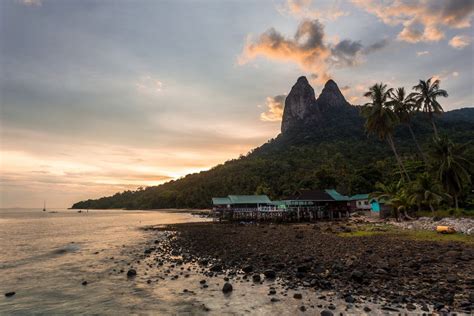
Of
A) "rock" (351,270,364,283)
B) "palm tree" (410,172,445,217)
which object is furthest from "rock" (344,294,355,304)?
"palm tree" (410,172,445,217)

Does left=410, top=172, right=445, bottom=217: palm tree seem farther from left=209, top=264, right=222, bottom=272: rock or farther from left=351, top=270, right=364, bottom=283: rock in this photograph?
left=209, top=264, right=222, bottom=272: rock

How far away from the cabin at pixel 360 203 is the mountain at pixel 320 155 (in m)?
4.29

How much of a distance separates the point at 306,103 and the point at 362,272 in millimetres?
180232

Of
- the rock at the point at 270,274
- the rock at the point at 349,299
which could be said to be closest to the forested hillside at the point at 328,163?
the rock at the point at 270,274

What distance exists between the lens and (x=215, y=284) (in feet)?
50.5

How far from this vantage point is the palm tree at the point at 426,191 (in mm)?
38219

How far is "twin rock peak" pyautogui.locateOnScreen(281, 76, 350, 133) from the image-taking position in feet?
607

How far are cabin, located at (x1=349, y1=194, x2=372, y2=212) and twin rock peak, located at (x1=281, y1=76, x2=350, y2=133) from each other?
112m

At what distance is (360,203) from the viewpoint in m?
72.4

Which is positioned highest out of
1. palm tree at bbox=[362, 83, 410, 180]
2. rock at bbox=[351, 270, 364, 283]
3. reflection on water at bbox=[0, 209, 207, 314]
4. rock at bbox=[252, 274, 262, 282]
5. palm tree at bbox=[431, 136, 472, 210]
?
palm tree at bbox=[362, 83, 410, 180]

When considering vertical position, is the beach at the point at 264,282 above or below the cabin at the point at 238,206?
below

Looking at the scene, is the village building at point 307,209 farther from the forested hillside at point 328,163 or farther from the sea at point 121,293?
the sea at point 121,293

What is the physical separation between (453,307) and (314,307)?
445cm

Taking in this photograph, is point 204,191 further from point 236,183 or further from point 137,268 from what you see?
point 137,268
